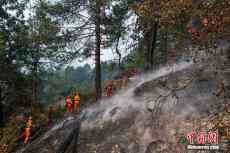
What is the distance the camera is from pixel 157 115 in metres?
12.9

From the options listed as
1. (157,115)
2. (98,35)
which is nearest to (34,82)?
(98,35)

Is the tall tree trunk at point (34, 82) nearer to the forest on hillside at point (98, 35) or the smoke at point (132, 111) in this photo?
the forest on hillside at point (98, 35)

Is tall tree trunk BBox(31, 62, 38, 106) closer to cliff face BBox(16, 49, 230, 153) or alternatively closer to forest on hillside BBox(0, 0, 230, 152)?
forest on hillside BBox(0, 0, 230, 152)

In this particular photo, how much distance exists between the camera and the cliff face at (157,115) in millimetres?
11984

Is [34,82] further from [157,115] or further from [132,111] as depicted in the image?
[157,115]

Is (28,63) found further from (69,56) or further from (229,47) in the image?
(229,47)

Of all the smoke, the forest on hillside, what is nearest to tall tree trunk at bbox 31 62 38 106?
the forest on hillside

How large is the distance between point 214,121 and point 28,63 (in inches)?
702

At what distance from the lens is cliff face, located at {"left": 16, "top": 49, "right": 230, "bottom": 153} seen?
11984mm

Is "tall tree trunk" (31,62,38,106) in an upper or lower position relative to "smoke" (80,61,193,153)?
upper

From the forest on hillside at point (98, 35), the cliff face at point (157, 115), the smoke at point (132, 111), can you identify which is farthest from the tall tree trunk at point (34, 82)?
the smoke at point (132, 111)

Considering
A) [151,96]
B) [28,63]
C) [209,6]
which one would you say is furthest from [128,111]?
[28,63]

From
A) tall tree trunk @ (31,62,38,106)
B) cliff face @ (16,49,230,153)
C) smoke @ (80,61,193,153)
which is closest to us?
cliff face @ (16,49,230,153)

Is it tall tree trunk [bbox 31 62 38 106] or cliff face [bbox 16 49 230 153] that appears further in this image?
tall tree trunk [bbox 31 62 38 106]
